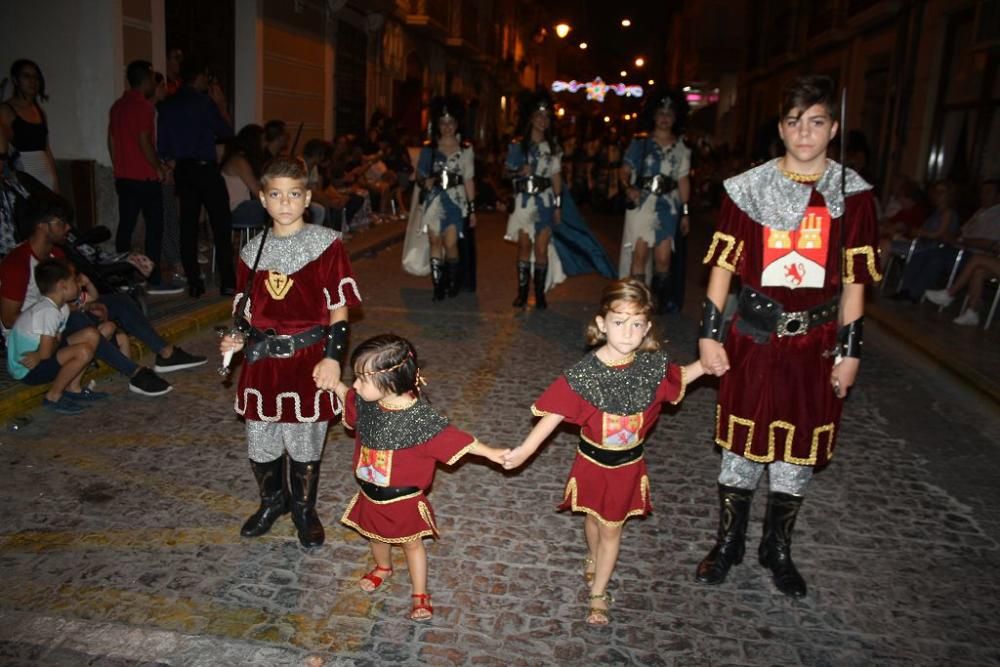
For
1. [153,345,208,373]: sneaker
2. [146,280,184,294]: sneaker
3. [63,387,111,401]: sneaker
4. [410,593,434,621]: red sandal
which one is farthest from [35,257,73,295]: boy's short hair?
[410,593,434,621]: red sandal

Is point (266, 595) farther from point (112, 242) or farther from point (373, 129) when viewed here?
point (373, 129)

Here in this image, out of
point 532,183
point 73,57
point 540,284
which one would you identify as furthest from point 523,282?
point 73,57

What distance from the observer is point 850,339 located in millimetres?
3422

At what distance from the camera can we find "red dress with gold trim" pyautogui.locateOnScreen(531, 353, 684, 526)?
323 cm

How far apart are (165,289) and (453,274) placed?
3038 mm

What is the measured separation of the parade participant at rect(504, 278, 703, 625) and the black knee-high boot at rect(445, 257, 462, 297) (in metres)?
6.20

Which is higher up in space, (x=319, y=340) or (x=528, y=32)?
(x=528, y=32)

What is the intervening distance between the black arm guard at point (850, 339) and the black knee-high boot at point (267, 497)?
2.53m

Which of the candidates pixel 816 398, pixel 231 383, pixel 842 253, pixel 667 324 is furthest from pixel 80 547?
pixel 667 324

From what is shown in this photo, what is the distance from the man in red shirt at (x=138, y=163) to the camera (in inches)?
325

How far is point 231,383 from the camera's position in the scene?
6.14m

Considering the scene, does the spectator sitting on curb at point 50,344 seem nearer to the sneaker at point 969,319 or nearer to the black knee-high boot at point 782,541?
the black knee-high boot at point 782,541

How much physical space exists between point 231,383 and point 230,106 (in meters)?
8.04

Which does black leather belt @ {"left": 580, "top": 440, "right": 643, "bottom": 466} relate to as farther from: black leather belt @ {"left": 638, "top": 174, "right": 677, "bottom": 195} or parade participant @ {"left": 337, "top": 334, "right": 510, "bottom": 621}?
black leather belt @ {"left": 638, "top": 174, "right": 677, "bottom": 195}
